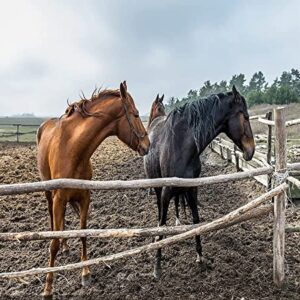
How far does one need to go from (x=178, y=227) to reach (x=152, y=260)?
3.27 feet

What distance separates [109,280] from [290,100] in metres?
28.9

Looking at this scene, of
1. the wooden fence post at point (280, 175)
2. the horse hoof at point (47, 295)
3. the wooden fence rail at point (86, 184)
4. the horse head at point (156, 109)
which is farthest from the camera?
the horse head at point (156, 109)

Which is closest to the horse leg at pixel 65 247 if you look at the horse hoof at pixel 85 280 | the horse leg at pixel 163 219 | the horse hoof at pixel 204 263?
the horse hoof at pixel 85 280

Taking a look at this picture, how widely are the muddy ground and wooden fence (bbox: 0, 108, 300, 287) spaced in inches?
15.3

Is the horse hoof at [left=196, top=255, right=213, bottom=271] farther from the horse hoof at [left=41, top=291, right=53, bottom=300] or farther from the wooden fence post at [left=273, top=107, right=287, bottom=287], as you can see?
the horse hoof at [left=41, top=291, right=53, bottom=300]

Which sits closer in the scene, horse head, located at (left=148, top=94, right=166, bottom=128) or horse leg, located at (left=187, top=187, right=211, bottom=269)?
horse leg, located at (left=187, top=187, right=211, bottom=269)

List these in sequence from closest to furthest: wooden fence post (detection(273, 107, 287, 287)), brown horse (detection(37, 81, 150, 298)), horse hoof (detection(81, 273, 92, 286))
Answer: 1. wooden fence post (detection(273, 107, 287, 287))
2. brown horse (detection(37, 81, 150, 298))
3. horse hoof (detection(81, 273, 92, 286))

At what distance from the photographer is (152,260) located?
377 cm

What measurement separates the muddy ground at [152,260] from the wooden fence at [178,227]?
0.39 metres

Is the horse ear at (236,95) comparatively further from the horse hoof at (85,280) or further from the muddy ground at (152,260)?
the horse hoof at (85,280)

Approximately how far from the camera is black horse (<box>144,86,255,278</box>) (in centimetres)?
360

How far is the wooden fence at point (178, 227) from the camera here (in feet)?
9.02

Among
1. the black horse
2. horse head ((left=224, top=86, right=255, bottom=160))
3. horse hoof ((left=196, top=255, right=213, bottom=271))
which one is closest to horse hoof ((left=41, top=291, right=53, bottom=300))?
the black horse

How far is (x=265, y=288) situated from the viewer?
10.0ft
